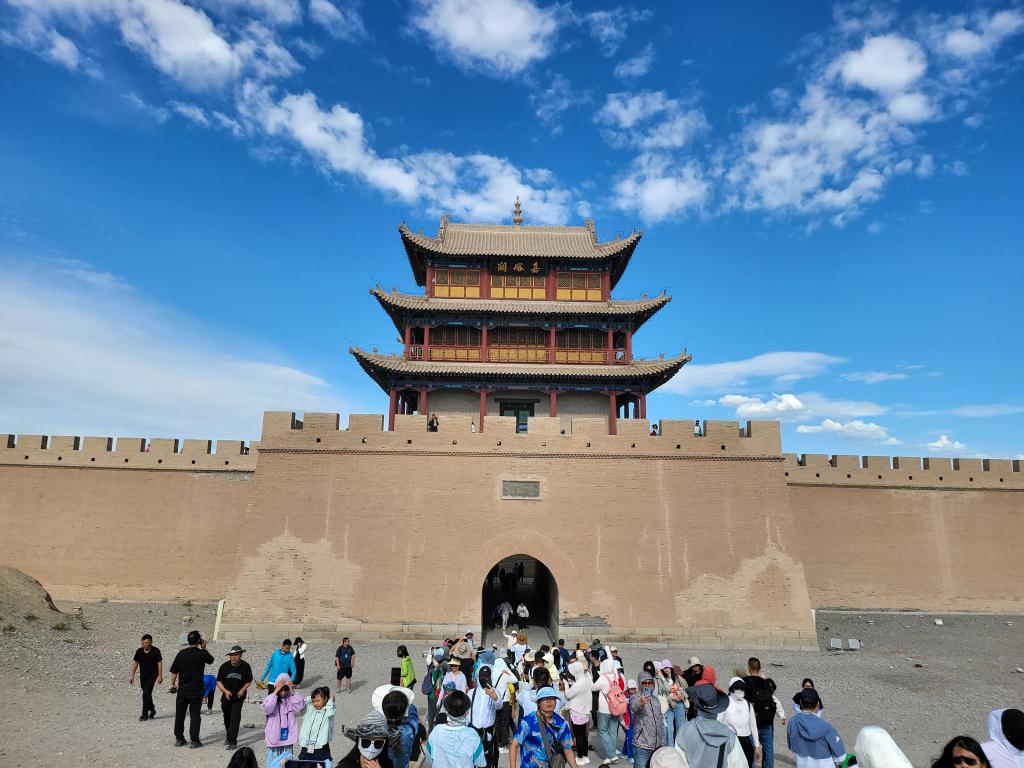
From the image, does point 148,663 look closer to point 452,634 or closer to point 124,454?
point 452,634

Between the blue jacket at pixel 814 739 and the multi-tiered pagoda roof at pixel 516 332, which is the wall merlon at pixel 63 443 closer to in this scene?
the multi-tiered pagoda roof at pixel 516 332

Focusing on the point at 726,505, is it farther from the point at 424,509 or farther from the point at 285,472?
the point at 285,472

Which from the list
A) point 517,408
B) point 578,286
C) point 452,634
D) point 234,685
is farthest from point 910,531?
point 234,685

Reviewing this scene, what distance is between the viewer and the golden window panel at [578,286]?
65.5ft

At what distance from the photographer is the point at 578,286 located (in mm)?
20031

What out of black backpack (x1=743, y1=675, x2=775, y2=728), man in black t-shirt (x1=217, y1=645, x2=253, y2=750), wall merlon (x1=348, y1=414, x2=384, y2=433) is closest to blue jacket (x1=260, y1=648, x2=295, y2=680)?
man in black t-shirt (x1=217, y1=645, x2=253, y2=750)

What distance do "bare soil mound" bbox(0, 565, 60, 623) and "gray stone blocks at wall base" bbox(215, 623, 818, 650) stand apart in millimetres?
3514

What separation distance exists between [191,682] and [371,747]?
15.3ft

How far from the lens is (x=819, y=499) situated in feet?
56.5

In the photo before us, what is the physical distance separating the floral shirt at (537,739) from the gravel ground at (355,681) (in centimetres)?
351

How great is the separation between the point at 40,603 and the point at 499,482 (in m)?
9.97

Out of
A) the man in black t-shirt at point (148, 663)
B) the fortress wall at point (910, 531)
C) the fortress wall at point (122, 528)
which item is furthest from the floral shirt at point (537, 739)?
the fortress wall at point (910, 531)

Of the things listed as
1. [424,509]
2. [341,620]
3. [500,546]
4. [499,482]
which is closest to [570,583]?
[500,546]

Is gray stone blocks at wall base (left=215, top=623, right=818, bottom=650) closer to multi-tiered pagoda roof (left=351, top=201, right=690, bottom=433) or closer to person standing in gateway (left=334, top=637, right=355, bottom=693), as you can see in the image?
person standing in gateway (left=334, top=637, right=355, bottom=693)
